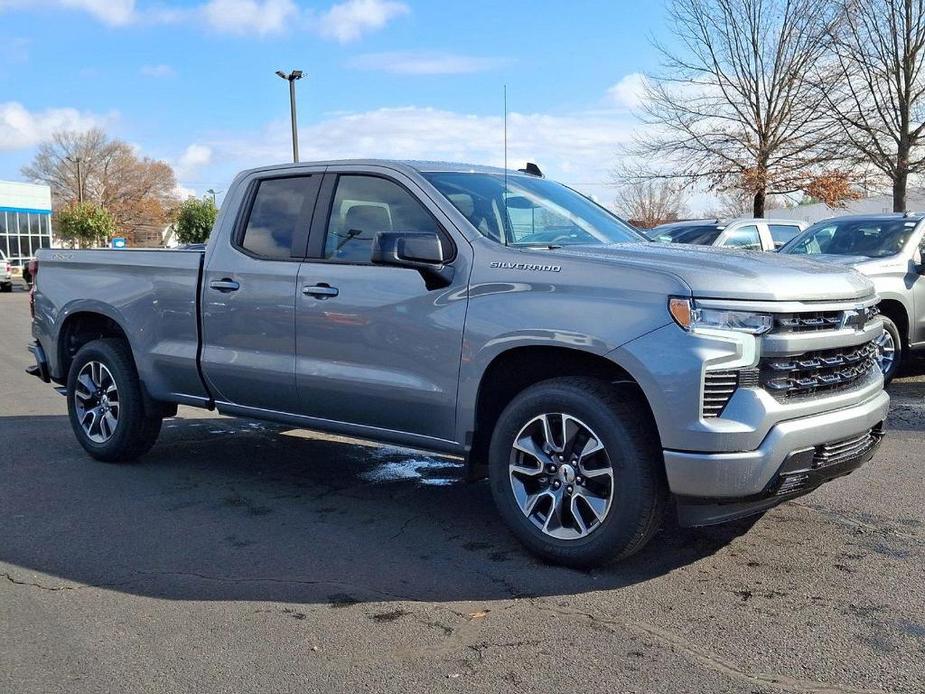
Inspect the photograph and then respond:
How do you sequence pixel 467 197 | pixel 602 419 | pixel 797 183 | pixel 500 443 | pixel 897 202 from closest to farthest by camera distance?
pixel 602 419, pixel 500 443, pixel 467 197, pixel 897 202, pixel 797 183

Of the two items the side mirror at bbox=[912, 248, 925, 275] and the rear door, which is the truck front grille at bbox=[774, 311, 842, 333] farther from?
the side mirror at bbox=[912, 248, 925, 275]

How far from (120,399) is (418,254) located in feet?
9.47

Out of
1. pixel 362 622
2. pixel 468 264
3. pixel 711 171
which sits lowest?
pixel 362 622

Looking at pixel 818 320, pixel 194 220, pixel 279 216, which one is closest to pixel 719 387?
pixel 818 320

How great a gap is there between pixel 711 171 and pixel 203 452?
23267mm

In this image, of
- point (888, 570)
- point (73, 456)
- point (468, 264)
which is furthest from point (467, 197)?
point (73, 456)

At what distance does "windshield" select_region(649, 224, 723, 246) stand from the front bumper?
30.9 ft

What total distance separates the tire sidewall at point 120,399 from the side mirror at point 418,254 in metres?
2.50

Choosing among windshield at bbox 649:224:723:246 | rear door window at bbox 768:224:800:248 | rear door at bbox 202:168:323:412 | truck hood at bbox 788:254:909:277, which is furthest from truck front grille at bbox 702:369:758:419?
rear door window at bbox 768:224:800:248

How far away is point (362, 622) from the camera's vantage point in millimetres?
3877

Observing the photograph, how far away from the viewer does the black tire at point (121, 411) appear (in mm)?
6477

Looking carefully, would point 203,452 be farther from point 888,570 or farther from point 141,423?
point 888,570

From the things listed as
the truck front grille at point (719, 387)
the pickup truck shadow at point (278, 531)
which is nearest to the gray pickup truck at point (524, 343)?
the truck front grille at point (719, 387)

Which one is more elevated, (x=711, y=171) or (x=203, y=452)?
(x=711, y=171)
